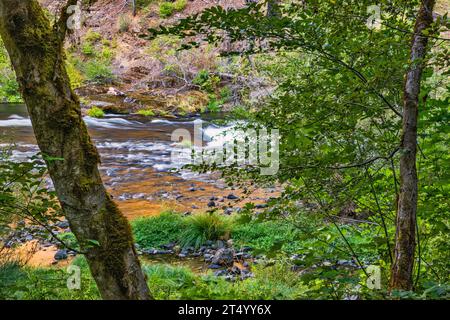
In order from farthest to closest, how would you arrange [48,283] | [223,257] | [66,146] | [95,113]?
[95,113], [223,257], [48,283], [66,146]

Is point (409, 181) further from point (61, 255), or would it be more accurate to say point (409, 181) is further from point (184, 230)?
point (61, 255)

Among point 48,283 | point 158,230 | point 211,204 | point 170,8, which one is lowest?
point 158,230

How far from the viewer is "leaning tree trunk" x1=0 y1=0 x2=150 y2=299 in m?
1.99

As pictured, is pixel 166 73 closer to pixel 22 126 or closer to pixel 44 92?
pixel 22 126

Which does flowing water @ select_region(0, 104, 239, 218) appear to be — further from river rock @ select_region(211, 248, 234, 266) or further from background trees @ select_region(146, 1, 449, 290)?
background trees @ select_region(146, 1, 449, 290)

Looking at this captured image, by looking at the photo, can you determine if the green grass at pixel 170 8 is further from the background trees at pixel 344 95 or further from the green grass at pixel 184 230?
the background trees at pixel 344 95

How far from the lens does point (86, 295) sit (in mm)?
3850

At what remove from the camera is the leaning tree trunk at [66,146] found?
1.99 meters

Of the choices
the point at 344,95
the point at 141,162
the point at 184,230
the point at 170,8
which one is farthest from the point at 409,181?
the point at 170,8

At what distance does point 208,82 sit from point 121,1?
22729mm

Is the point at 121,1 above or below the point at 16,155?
above

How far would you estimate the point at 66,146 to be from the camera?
2053mm

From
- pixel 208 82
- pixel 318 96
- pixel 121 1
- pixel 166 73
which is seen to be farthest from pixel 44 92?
pixel 121 1

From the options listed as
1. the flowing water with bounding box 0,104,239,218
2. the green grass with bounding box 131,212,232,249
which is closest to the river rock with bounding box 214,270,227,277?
the green grass with bounding box 131,212,232,249
